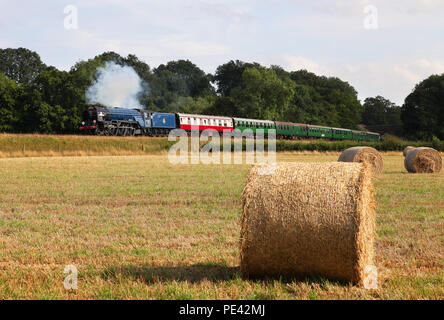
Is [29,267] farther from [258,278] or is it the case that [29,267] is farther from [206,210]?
[206,210]

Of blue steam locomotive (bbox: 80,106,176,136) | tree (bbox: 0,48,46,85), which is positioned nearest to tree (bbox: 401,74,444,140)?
blue steam locomotive (bbox: 80,106,176,136)

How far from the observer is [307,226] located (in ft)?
21.8

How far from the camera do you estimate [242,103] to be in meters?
90.9

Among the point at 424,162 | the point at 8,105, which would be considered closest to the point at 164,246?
the point at 424,162

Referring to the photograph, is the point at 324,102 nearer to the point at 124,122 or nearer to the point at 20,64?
the point at 20,64

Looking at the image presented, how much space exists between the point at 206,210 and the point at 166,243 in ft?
12.9

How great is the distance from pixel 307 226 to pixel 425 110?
9600 centimetres

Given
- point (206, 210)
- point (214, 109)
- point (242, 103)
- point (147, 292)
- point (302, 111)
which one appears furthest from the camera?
point (302, 111)

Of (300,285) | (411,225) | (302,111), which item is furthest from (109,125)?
(302,111)

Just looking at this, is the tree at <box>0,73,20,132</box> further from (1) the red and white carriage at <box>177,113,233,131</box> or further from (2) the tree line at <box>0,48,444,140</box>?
(1) the red and white carriage at <box>177,113,233,131</box>

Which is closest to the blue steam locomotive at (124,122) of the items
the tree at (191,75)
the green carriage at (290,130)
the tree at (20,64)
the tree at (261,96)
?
the green carriage at (290,130)

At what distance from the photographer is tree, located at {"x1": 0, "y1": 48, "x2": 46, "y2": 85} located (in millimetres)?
83250

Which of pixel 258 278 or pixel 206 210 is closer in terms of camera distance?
pixel 258 278

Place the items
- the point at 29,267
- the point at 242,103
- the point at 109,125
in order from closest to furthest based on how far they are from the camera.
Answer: the point at 29,267, the point at 109,125, the point at 242,103
